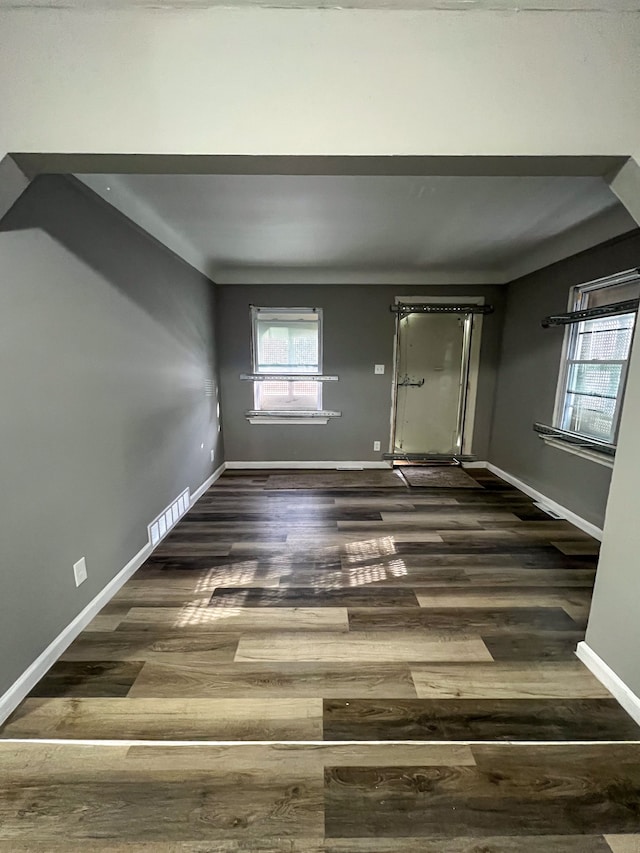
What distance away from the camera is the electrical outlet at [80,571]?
5.25ft

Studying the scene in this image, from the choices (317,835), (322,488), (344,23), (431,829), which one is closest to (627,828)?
(431,829)

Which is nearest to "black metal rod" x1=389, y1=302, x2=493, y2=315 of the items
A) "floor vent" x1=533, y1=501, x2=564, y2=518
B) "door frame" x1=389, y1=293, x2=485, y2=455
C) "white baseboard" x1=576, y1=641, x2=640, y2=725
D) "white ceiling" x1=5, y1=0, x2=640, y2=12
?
"door frame" x1=389, y1=293, x2=485, y2=455

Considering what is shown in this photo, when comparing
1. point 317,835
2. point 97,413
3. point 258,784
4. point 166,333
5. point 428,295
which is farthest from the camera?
point 428,295

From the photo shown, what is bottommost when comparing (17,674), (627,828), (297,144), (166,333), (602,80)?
(627,828)

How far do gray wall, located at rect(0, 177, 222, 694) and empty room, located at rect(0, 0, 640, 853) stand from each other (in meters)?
0.01

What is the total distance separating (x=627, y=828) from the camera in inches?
37.7

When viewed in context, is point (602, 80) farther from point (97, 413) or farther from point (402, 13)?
point (97, 413)

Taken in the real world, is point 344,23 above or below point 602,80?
above

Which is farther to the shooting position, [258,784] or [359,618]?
[359,618]

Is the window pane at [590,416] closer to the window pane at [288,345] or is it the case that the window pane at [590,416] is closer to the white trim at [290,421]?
the white trim at [290,421]

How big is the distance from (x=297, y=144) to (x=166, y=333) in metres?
1.87

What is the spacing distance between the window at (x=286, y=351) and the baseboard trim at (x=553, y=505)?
2357mm

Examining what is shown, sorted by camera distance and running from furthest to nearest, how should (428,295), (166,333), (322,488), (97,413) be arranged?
(428,295) < (322,488) < (166,333) < (97,413)

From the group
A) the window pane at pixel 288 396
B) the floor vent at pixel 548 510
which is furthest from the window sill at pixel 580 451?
the window pane at pixel 288 396
